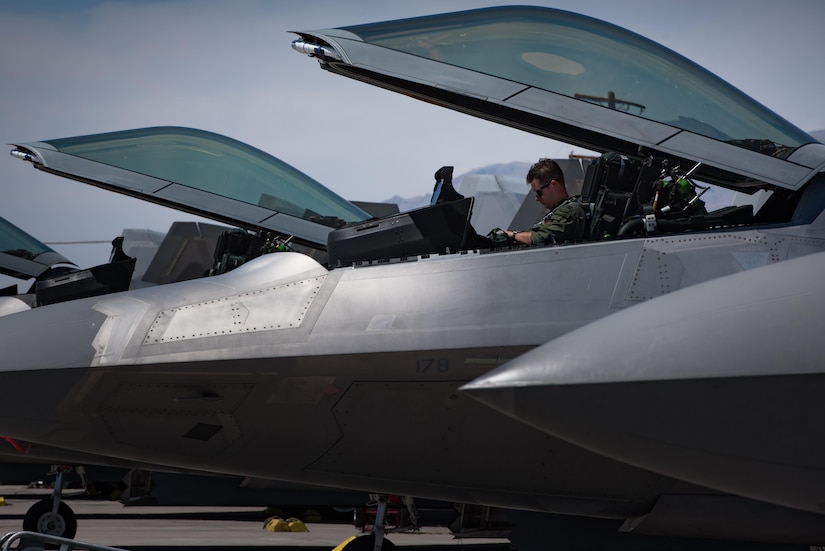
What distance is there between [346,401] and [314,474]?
1.75 feet

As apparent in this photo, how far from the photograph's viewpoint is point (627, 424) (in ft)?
9.84

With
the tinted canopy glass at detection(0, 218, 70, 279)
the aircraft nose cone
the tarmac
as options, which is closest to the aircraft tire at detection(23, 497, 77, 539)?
the tarmac

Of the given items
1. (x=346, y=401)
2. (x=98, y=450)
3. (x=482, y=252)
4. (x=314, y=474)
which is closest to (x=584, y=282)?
(x=482, y=252)

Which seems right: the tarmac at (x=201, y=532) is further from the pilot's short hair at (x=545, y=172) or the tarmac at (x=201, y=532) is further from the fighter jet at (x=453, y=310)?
the pilot's short hair at (x=545, y=172)

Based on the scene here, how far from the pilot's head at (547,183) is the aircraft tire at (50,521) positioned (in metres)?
6.43

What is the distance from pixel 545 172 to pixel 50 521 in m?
6.71

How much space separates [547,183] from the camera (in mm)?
6336

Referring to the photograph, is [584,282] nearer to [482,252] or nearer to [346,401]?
[482,252]

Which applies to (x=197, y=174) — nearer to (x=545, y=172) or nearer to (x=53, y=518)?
(x=53, y=518)

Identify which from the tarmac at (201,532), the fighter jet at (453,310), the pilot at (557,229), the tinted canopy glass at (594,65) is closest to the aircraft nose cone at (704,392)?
the fighter jet at (453,310)

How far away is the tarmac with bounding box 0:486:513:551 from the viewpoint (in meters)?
10.7

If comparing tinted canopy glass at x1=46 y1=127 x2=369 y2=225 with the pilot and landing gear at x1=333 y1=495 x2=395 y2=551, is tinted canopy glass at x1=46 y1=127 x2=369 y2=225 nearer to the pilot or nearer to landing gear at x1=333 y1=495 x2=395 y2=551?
landing gear at x1=333 y1=495 x2=395 y2=551

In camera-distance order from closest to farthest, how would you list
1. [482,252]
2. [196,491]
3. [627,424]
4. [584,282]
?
[627,424] → [584,282] → [482,252] → [196,491]

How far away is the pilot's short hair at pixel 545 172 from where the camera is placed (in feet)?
20.9
